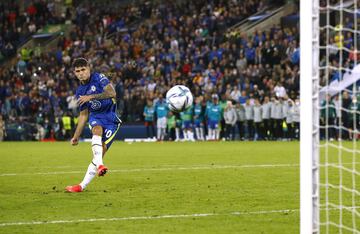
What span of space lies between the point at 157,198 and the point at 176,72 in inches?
974

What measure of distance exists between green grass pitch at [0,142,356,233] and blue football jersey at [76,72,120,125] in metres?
1.08

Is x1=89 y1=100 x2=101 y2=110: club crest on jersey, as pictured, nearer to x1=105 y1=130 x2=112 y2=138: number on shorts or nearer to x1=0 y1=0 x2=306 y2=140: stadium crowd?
x1=105 y1=130 x2=112 y2=138: number on shorts

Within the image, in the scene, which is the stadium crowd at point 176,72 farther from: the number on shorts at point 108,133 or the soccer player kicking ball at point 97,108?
the number on shorts at point 108,133

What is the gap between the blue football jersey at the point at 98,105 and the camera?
1215 centimetres

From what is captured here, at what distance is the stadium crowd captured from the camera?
3195 centimetres

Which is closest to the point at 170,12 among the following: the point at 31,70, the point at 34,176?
the point at 31,70

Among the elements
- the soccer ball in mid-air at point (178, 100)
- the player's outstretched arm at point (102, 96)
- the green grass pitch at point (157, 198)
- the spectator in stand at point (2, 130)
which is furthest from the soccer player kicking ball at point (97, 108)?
the spectator in stand at point (2, 130)

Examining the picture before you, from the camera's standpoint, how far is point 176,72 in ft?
115

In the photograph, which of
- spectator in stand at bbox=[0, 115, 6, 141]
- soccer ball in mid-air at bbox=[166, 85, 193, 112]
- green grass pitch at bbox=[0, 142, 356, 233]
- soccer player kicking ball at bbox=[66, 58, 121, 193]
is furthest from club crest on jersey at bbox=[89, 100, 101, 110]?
spectator in stand at bbox=[0, 115, 6, 141]

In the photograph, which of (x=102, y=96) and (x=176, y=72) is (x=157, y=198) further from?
(x=176, y=72)

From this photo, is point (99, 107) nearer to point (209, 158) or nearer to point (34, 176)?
point (34, 176)

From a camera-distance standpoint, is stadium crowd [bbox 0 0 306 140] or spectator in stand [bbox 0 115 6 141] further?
spectator in stand [bbox 0 115 6 141]

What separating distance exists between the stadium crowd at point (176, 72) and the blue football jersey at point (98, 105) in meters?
17.7

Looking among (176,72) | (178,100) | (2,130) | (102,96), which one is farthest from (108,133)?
(2,130)
